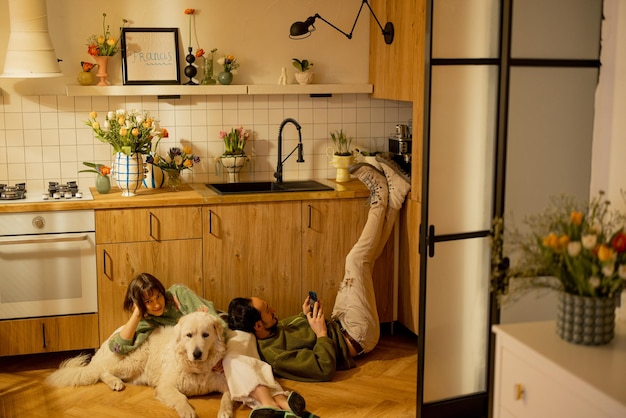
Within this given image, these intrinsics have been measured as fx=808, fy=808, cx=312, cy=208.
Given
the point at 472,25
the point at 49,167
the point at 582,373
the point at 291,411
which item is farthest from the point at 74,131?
the point at 582,373

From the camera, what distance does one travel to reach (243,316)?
4352 millimetres

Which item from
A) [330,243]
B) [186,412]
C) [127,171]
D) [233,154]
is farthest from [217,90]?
[186,412]

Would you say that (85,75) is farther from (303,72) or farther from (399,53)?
(399,53)

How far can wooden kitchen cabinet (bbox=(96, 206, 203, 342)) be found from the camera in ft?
14.7

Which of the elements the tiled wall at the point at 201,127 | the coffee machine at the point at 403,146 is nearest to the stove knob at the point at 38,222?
the tiled wall at the point at 201,127

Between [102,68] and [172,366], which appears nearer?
[172,366]

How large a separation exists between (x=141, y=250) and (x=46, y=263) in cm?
51

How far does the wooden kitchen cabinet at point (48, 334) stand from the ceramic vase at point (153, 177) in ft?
2.78

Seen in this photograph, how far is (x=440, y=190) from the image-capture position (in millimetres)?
3566

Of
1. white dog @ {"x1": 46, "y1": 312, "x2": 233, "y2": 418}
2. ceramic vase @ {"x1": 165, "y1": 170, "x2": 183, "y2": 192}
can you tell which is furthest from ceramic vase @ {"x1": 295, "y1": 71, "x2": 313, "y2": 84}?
white dog @ {"x1": 46, "y1": 312, "x2": 233, "y2": 418}

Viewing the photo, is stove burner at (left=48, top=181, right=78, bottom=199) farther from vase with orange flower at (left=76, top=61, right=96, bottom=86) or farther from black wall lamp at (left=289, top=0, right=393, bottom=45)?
black wall lamp at (left=289, top=0, right=393, bottom=45)

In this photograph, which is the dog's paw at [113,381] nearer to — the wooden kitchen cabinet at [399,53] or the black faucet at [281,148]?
the black faucet at [281,148]

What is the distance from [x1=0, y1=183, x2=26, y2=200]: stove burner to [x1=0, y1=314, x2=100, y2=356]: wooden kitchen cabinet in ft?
2.24

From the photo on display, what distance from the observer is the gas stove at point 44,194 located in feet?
14.7
